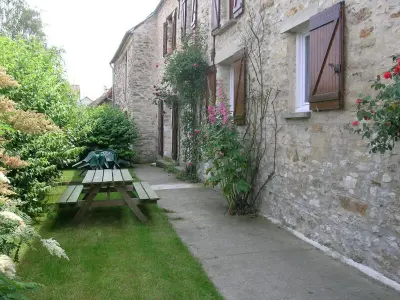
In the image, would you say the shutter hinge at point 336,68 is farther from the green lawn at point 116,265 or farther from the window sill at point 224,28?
the window sill at point 224,28

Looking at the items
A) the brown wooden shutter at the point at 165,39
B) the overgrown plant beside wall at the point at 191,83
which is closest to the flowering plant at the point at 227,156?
the overgrown plant beside wall at the point at 191,83

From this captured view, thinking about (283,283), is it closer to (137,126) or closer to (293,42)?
(293,42)

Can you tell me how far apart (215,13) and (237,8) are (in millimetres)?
1287

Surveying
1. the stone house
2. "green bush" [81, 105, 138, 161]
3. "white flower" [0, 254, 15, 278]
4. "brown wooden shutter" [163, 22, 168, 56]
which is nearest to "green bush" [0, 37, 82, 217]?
"white flower" [0, 254, 15, 278]

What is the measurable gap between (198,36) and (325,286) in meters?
6.85

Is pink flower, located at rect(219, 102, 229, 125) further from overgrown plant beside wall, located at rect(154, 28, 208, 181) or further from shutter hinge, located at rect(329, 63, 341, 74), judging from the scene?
overgrown plant beside wall, located at rect(154, 28, 208, 181)

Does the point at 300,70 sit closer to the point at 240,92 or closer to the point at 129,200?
the point at 240,92

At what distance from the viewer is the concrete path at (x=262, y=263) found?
3088mm

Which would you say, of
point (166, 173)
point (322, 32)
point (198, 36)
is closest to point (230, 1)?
point (198, 36)

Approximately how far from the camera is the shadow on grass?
5238 mm

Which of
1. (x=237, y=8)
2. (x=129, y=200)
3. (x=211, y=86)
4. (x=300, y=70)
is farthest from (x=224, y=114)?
(x=211, y=86)

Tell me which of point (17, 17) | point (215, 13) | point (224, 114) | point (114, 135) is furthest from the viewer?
point (17, 17)

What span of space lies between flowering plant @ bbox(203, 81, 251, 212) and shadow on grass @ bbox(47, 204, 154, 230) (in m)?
1.25

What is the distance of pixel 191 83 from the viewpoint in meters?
8.80
